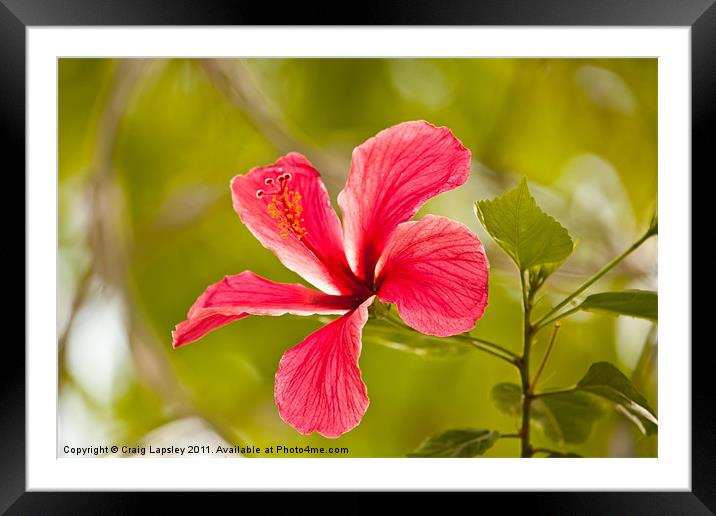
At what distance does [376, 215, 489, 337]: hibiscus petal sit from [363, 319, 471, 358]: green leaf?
11 centimetres

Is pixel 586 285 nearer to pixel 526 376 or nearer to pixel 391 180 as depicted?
pixel 526 376

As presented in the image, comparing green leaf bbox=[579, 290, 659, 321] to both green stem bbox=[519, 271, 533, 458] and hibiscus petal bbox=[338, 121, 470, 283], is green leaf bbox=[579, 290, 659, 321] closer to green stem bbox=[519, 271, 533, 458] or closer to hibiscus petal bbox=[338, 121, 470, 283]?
green stem bbox=[519, 271, 533, 458]

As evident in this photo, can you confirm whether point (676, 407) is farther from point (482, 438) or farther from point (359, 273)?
point (359, 273)

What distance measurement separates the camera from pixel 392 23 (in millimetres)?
871

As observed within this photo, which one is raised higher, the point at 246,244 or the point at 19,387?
the point at 246,244

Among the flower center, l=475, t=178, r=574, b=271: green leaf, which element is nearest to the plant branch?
l=475, t=178, r=574, b=271: green leaf

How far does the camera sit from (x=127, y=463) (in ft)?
2.98

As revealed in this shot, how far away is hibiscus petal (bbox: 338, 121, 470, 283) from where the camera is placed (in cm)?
80

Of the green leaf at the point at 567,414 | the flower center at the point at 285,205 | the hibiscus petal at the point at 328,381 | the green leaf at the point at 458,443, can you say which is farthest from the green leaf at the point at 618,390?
the flower center at the point at 285,205

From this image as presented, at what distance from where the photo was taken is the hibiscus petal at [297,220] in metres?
0.85

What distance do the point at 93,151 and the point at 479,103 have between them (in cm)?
61

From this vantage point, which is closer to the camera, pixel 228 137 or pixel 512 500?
pixel 512 500

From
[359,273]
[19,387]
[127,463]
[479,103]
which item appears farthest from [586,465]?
[19,387]

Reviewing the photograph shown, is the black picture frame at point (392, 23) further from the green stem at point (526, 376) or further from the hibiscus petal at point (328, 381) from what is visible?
Answer: the hibiscus petal at point (328, 381)
